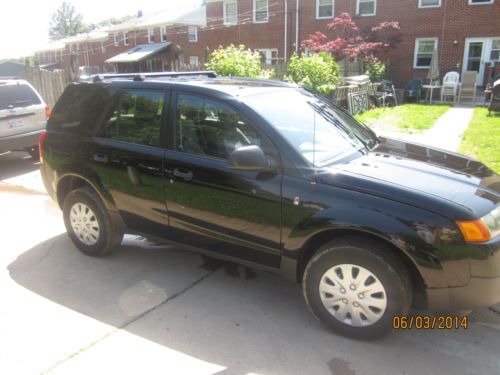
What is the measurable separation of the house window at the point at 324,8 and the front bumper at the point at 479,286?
21844 mm

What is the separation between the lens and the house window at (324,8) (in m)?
22.3

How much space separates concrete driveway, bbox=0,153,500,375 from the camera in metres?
2.83

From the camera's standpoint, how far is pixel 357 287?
2928 millimetres

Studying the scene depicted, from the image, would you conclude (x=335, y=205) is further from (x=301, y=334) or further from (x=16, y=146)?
(x=16, y=146)

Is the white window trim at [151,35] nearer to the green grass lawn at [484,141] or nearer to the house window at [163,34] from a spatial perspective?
the house window at [163,34]

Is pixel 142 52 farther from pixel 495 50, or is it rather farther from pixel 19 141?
pixel 19 141

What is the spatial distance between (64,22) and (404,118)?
97.5 metres

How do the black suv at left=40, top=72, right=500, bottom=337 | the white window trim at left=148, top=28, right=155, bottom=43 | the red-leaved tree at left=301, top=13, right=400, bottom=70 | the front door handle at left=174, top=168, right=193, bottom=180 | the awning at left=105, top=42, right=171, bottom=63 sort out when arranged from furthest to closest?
the white window trim at left=148, top=28, right=155, bottom=43
the awning at left=105, top=42, right=171, bottom=63
the red-leaved tree at left=301, top=13, right=400, bottom=70
the front door handle at left=174, top=168, right=193, bottom=180
the black suv at left=40, top=72, right=500, bottom=337

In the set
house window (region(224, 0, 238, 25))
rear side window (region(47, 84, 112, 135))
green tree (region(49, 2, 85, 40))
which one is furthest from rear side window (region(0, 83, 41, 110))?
green tree (region(49, 2, 85, 40))

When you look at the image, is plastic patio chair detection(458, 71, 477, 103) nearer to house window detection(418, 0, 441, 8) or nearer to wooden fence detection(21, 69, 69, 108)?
house window detection(418, 0, 441, 8)

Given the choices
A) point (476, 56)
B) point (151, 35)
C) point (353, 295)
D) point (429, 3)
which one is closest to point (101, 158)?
point (353, 295)

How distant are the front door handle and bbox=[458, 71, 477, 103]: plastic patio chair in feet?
50.8

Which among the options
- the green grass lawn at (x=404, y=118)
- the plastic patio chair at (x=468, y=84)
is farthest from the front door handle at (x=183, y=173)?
the plastic patio chair at (x=468, y=84)

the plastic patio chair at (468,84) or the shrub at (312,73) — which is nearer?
the shrub at (312,73)
